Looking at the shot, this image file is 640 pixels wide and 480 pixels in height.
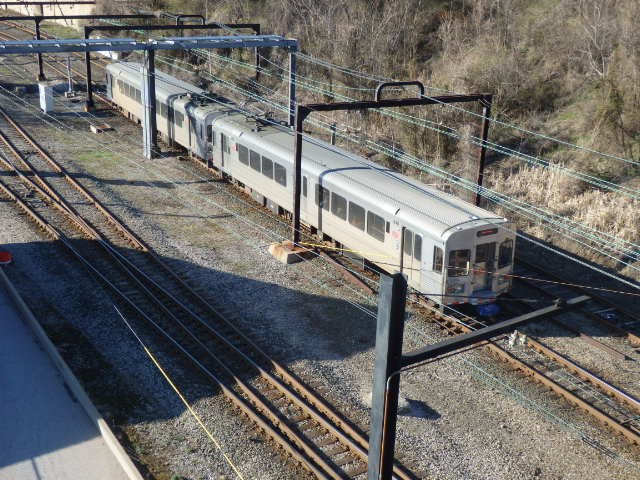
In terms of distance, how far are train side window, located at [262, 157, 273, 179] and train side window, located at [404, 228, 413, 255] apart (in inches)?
258

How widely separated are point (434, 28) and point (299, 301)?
24.7m

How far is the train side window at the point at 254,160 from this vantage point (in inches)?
883

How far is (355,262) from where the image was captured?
63.5 feet

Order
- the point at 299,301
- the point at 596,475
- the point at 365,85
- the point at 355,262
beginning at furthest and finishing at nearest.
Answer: the point at 365,85, the point at 355,262, the point at 299,301, the point at 596,475

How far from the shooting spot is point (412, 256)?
16.4 meters

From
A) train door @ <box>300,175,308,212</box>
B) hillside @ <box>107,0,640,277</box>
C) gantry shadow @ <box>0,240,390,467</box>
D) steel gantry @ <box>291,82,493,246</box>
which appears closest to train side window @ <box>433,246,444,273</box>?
gantry shadow @ <box>0,240,390,467</box>

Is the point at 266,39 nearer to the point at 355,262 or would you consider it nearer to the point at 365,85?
the point at 365,85

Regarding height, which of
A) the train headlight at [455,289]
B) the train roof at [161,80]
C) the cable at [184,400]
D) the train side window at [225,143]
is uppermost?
the train roof at [161,80]

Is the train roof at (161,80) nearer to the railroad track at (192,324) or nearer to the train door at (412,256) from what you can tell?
the railroad track at (192,324)

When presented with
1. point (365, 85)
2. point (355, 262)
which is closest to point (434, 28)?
point (365, 85)

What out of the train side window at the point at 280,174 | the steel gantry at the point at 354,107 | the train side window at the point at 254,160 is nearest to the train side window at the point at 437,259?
the steel gantry at the point at 354,107

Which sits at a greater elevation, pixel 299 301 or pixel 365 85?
pixel 365 85

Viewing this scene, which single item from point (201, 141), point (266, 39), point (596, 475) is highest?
point (266, 39)

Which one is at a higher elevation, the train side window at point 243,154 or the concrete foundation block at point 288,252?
the train side window at point 243,154
